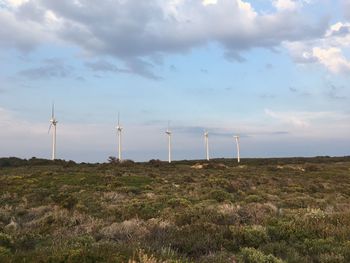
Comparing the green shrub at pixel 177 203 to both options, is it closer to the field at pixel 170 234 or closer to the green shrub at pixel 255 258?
the field at pixel 170 234

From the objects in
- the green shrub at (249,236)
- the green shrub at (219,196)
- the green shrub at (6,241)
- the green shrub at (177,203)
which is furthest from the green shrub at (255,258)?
the green shrub at (219,196)

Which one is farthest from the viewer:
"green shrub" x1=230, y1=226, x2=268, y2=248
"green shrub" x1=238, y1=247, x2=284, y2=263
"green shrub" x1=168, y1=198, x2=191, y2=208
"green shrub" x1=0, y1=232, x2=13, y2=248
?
"green shrub" x1=168, y1=198, x2=191, y2=208

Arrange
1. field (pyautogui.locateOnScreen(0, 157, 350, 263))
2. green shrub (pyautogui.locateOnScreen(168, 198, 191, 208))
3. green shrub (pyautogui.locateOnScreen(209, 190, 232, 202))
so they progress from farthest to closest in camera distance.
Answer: green shrub (pyautogui.locateOnScreen(209, 190, 232, 202)), green shrub (pyautogui.locateOnScreen(168, 198, 191, 208)), field (pyautogui.locateOnScreen(0, 157, 350, 263))

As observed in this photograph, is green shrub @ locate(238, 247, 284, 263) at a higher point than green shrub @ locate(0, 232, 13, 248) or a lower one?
lower

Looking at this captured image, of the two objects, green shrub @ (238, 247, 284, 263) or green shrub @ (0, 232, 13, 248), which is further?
green shrub @ (0, 232, 13, 248)

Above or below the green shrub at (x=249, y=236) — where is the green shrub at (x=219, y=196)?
above

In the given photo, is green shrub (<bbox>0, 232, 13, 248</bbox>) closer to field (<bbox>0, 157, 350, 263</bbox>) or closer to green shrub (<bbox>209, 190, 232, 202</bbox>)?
field (<bbox>0, 157, 350, 263</bbox>)

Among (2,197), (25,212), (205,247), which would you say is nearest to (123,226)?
(205,247)

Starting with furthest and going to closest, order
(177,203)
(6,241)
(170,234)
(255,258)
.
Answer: (177,203) < (170,234) < (6,241) < (255,258)

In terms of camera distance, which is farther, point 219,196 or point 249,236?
point 219,196

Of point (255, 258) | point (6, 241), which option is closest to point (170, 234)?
point (255, 258)

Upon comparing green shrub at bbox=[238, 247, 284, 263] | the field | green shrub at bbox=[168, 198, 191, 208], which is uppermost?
green shrub at bbox=[168, 198, 191, 208]

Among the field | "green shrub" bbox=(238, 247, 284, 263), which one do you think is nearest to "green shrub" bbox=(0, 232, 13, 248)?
the field

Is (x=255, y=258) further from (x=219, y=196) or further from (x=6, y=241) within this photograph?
(x=219, y=196)
